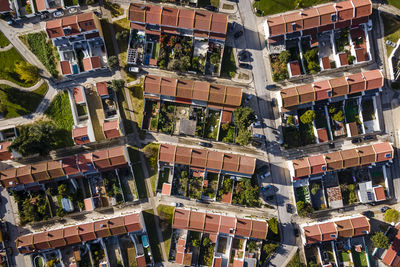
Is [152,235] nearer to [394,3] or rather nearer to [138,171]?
[138,171]

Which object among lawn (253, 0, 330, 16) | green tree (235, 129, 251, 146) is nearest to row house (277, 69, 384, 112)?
green tree (235, 129, 251, 146)

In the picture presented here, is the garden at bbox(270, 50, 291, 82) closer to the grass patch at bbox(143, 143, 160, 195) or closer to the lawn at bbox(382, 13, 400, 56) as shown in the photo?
the lawn at bbox(382, 13, 400, 56)

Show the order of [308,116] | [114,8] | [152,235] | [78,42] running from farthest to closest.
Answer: [152,235] → [114,8] → [78,42] → [308,116]

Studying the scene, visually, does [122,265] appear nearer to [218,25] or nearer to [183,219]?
[183,219]

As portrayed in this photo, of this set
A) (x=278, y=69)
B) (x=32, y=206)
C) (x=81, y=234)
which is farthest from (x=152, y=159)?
(x=278, y=69)

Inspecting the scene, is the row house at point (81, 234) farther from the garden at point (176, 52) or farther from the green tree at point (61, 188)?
the garden at point (176, 52)

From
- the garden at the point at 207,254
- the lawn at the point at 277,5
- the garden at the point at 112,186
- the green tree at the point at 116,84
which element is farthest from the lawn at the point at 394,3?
the garden at the point at 112,186
